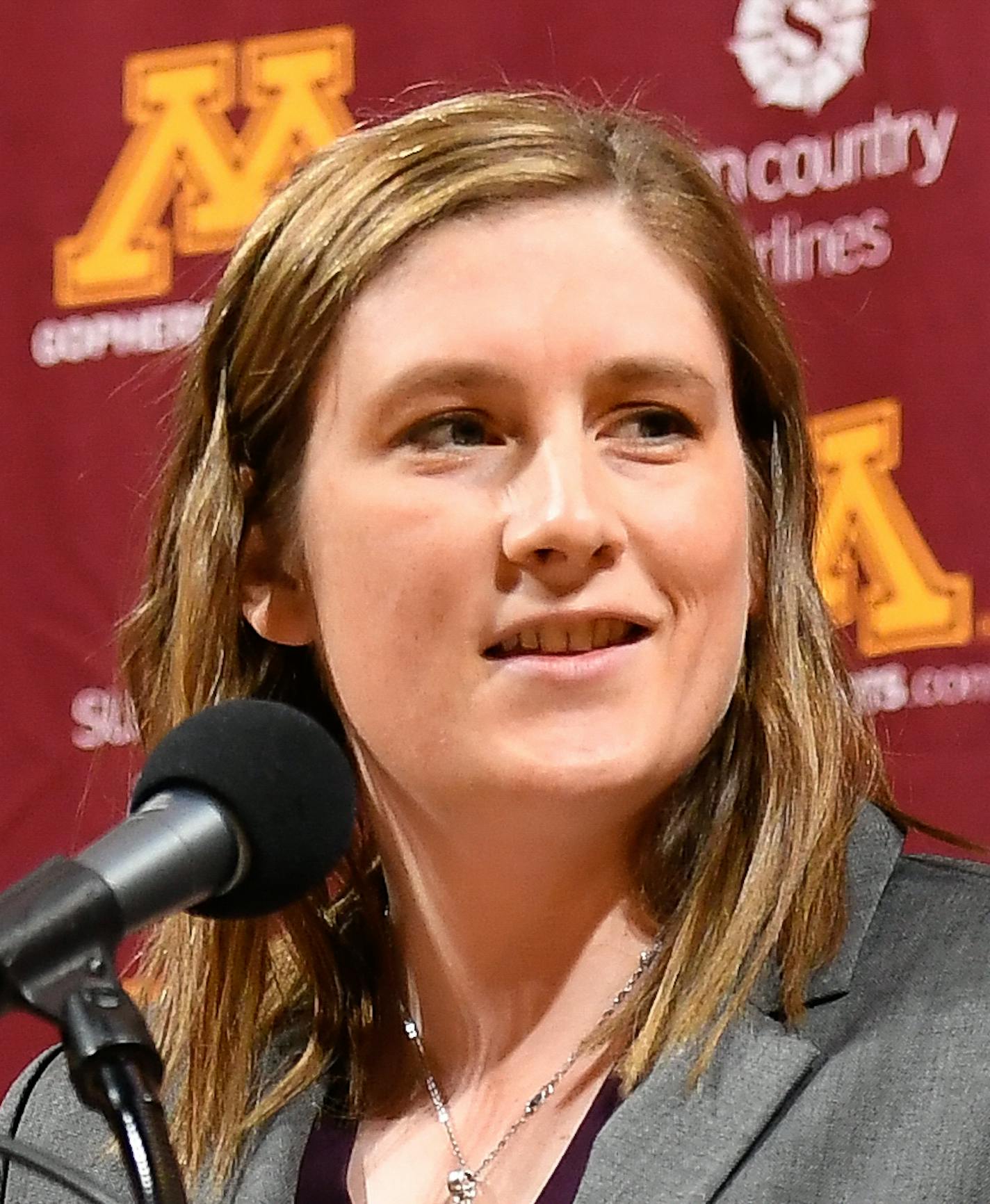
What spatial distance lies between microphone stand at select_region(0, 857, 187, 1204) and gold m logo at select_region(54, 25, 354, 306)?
1.36 metres

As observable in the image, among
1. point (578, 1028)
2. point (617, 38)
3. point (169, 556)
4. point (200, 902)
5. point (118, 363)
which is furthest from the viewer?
point (118, 363)

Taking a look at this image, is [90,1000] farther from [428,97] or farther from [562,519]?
[428,97]

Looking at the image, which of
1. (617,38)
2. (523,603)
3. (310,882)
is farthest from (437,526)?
(617,38)

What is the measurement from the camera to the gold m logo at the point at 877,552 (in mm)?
1848

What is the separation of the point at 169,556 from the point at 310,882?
0.65 metres

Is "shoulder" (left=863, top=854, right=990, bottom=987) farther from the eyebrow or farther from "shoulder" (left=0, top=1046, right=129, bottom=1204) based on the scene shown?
"shoulder" (left=0, top=1046, right=129, bottom=1204)

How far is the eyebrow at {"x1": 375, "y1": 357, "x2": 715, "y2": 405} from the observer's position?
133 cm

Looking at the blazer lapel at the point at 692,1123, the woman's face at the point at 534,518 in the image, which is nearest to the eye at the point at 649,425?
the woman's face at the point at 534,518

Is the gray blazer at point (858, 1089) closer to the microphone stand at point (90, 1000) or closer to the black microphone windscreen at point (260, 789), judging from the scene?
the black microphone windscreen at point (260, 789)

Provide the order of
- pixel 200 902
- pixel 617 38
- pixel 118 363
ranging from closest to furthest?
pixel 200 902
pixel 617 38
pixel 118 363

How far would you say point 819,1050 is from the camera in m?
1.28

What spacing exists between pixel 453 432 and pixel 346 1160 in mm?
472

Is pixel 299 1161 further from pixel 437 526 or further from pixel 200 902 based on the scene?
pixel 200 902

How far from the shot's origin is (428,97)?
2.08 meters
